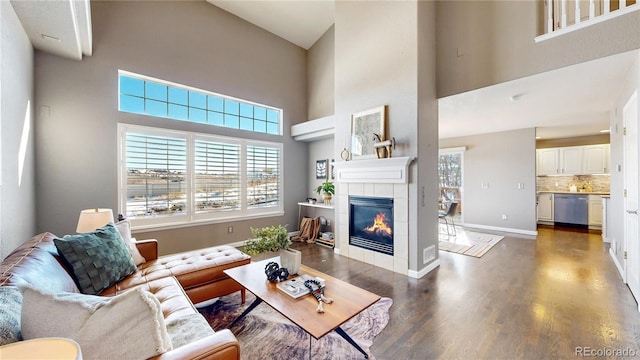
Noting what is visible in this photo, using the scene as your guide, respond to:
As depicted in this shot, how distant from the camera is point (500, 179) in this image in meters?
5.86

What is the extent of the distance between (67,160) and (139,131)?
88cm

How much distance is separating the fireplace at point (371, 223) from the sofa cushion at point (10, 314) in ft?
11.2

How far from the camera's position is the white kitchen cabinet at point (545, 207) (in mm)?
6477

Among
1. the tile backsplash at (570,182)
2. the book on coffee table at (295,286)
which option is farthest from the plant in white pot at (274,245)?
the tile backsplash at (570,182)

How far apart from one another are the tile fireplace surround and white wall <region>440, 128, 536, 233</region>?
3915 millimetres

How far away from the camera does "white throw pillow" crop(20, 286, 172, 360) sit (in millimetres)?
918

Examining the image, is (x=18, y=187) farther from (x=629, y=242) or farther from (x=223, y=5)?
(x=629, y=242)

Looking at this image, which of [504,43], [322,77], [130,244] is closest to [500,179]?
[504,43]

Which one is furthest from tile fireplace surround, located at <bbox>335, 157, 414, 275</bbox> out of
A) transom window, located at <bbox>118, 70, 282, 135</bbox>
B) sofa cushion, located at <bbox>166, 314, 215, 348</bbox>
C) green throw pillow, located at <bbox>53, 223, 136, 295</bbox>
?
green throw pillow, located at <bbox>53, 223, 136, 295</bbox>

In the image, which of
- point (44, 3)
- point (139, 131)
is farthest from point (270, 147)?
point (44, 3)

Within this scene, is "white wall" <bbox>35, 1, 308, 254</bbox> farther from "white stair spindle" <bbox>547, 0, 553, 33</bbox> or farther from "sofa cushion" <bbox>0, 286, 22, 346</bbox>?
"white stair spindle" <bbox>547, 0, 553, 33</bbox>

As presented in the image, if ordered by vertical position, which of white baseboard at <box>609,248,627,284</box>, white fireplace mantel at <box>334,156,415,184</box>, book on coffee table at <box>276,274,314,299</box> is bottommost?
white baseboard at <box>609,248,627,284</box>

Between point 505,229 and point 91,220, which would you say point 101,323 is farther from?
point 505,229

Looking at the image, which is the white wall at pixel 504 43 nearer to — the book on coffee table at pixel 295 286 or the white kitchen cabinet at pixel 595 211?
the book on coffee table at pixel 295 286
